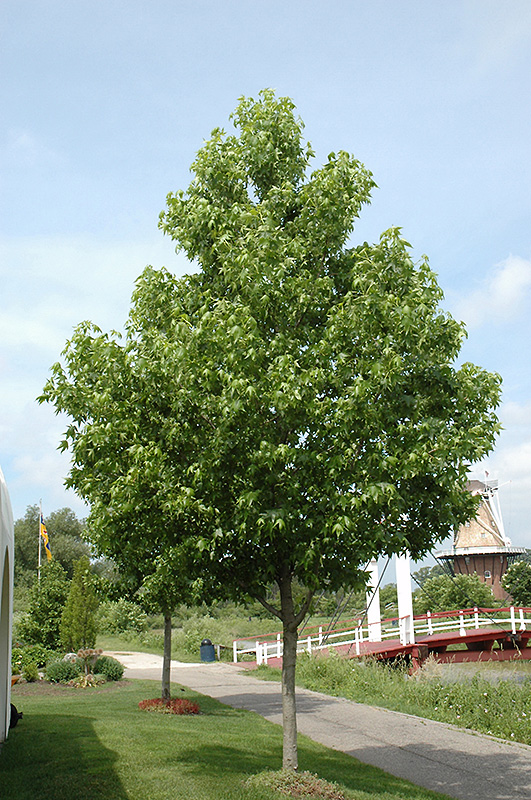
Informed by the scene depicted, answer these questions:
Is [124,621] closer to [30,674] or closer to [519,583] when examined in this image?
[30,674]

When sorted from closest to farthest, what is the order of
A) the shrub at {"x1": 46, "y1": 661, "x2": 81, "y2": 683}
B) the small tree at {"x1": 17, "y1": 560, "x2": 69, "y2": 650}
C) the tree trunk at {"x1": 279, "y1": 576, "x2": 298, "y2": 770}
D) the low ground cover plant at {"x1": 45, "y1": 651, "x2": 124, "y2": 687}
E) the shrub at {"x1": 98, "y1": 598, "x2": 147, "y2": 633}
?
the tree trunk at {"x1": 279, "y1": 576, "x2": 298, "y2": 770} < the low ground cover plant at {"x1": 45, "y1": 651, "x2": 124, "y2": 687} < the shrub at {"x1": 46, "y1": 661, "x2": 81, "y2": 683} < the small tree at {"x1": 17, "y1": 560, "x2": 69, "y2": 650} < the shrub at {"x1": 98, "y1": 598, "x2": 147, "y2": 633}

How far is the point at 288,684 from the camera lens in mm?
9039

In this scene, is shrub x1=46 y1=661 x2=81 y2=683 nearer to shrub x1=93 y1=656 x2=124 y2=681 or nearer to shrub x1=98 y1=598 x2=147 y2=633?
shrub x1=93 y1=656 x2=124 y2=681

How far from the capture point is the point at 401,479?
8602 millimetres

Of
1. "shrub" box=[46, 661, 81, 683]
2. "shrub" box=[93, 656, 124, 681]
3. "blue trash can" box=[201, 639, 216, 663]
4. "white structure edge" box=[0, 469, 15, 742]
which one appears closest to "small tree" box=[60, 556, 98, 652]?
"shrub" box=[93, 656, 124, 681]

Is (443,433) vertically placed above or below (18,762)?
above

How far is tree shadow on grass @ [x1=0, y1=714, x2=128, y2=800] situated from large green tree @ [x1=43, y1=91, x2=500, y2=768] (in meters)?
2.42

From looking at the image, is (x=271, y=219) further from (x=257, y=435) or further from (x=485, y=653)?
(x=485, y=653)

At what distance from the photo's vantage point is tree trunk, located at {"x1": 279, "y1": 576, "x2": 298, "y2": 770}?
8.91m

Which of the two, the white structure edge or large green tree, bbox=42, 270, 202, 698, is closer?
large green tree, bbox=42, 270, 202, 698

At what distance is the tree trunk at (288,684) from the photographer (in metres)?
8.91

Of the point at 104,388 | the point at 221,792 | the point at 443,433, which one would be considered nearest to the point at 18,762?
the point at 221,792

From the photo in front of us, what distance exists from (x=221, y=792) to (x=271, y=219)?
22.6 feet

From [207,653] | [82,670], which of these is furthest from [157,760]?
[207,653]
